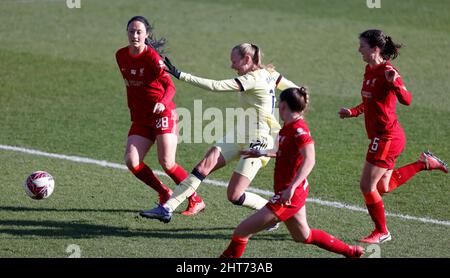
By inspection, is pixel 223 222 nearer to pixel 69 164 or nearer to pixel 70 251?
pixel 70 251

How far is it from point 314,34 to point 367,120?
1310 cm

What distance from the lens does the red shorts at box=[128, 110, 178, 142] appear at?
10.4 metres

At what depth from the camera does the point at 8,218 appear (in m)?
10.3

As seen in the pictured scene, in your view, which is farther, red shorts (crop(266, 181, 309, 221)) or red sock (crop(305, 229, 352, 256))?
red sock (crop(305, 229, 352, 256))

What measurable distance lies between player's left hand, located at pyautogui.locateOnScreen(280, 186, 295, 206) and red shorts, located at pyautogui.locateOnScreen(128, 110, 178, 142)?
2.77 metres

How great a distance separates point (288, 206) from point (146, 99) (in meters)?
3.04

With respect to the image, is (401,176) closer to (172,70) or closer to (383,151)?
(383,151)

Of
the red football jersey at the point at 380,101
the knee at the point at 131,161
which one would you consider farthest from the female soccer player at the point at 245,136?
the red football jersey at the point at 380,101

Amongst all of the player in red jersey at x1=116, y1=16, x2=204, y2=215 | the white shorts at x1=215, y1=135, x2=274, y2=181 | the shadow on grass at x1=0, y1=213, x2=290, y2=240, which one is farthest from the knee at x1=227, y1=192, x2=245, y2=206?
the player in red jersey at x1=116, y1=16, x2=204, y2=215

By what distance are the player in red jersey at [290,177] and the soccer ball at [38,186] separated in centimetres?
314

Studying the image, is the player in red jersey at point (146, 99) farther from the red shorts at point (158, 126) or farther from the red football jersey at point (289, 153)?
the red football jersey at point (289, 153)

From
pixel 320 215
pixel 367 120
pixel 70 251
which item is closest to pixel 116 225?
pixel 70 251

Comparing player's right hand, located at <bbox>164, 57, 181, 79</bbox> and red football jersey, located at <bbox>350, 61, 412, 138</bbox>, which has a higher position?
player's right hand, located at <bbox>164, 57, 181, 79</bbox>

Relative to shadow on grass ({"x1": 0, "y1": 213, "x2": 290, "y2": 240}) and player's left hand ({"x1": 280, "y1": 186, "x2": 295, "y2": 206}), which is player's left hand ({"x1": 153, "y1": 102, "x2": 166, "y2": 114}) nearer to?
shadow on grass ({"x1": 0, "y1": 213, "x2": 290, "y2": 240})
